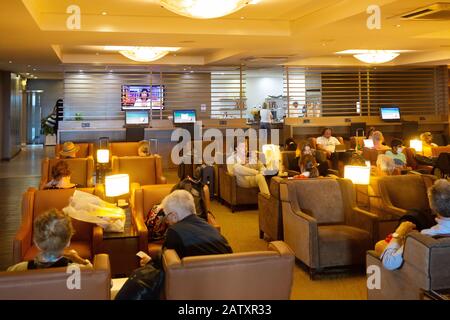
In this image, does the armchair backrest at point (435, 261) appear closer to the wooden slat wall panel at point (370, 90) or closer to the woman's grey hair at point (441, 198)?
the woman's grey hair at point (441, 198)

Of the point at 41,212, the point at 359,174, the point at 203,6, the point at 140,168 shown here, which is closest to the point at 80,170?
the point at 140,168

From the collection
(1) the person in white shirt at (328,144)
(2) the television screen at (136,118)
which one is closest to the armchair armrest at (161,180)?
(1) the person in white shirt at (328,144)

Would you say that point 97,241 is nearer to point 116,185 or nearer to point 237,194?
point 116,185

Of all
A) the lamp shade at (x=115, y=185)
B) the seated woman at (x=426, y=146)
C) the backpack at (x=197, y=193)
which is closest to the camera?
the backpack at (x=197, y=193)

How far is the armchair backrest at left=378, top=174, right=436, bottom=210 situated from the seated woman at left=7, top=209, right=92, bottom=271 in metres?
4.15

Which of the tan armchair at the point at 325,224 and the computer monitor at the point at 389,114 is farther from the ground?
the computer monitor at the point at 389,114

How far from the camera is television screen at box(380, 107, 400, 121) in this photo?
14.3 m

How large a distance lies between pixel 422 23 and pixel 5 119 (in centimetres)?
1376

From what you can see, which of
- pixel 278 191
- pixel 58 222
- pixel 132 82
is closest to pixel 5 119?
pixel 132 82

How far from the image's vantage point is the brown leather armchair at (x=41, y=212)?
165 inches

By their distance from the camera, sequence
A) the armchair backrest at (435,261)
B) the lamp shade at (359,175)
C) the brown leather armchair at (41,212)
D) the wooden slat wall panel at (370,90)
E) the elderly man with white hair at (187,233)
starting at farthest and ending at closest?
the wooden slat wall panel at (370,90), the lamp shade at (359,175), the brown leather armchair at (41,212), the elderly man with white hair at (187,233), the armchair backrest at (435,261)

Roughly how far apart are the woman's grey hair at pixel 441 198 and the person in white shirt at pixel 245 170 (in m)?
4.11

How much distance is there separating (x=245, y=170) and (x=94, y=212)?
12.5 ft

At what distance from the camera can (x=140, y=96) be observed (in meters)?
14.7
